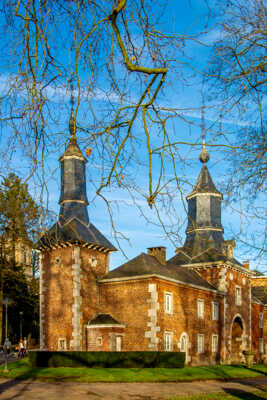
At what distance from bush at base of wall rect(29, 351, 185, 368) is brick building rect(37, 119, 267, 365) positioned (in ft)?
10.2

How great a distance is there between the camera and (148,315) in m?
26.6

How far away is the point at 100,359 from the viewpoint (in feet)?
73.1

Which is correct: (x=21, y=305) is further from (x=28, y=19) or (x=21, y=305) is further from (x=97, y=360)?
(x=28, y=19)

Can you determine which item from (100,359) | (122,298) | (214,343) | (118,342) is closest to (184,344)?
(118,342)

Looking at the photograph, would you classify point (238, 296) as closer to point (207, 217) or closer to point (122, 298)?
point (207, 217)

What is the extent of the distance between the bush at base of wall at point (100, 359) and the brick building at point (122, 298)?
3097mm

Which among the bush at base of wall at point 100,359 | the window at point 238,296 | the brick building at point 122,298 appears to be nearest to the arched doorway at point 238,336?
the window at point 238,296

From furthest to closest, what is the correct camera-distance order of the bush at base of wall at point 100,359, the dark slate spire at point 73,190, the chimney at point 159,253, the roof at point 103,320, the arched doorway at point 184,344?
the chimney at point 159,253, the dark slate spire at point 73,190, the arched doorway at point 184,344, the roof at point 103,320, the bush at base of wall at point 100,359

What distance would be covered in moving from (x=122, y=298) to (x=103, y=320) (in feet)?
5.87

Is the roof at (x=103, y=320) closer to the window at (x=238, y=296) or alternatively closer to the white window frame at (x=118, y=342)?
the white window frame at (x=118, y=342)

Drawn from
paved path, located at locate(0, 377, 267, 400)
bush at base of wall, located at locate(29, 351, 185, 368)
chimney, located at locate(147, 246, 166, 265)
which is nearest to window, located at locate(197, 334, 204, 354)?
chimney, located at locate(147, 246, 166, 265)

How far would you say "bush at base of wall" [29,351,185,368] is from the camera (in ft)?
71.7

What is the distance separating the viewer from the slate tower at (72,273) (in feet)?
90.8

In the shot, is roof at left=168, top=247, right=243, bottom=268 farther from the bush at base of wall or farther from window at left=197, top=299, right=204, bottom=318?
the bush at base of wall
